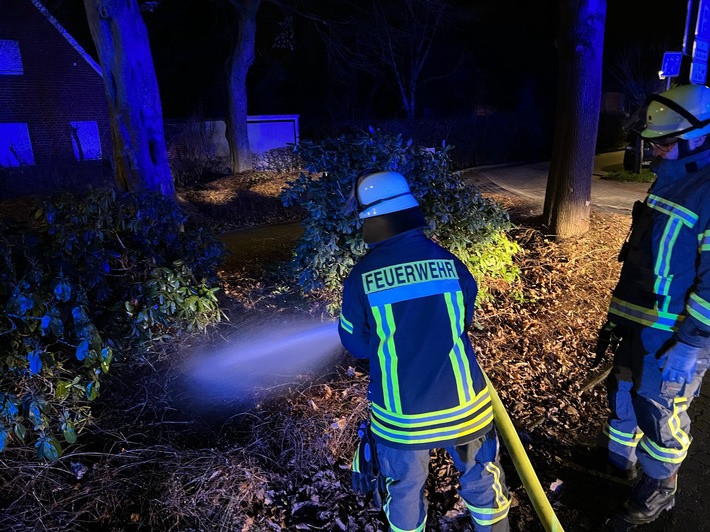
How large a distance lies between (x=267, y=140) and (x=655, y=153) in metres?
18.4

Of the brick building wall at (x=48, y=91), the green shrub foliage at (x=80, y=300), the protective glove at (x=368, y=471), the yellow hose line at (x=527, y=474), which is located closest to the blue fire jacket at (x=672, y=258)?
the yellow hose line at (x=527, y=474)

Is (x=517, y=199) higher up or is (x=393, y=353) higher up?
(x=393, y=353)

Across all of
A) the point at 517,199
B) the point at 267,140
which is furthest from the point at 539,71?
the point at 517,199

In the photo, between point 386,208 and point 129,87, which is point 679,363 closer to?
point 386,208

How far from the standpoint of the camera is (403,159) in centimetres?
477

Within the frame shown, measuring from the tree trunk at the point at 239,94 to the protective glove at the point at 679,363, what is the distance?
1540 cm

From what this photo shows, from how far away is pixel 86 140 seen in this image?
20.6m

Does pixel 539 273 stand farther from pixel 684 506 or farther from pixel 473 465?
pixel 473 465

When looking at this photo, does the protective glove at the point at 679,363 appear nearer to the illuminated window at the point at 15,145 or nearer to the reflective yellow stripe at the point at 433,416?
the reflective yellow stripe at the point at 433,416

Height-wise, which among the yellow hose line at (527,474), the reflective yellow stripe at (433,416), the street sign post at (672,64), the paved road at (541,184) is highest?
the street sign post at (672,64)

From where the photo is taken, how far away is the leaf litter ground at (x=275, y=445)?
2951 millimetres

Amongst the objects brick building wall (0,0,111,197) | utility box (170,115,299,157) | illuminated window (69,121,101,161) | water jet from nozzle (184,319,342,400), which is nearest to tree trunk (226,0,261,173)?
utility box (170,115,299,157)

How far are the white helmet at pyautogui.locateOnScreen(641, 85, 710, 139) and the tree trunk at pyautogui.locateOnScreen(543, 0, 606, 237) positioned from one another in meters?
4.53

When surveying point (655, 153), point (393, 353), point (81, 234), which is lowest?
point (393, 353)
